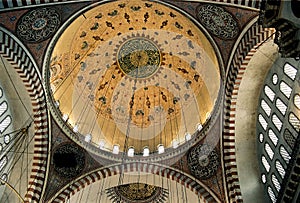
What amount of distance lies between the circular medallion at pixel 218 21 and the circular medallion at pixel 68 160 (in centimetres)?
598

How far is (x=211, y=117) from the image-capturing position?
38.5 feet

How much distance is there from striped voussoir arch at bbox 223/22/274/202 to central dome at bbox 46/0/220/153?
44.2 inches

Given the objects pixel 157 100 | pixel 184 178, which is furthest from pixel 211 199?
pixel 157 100

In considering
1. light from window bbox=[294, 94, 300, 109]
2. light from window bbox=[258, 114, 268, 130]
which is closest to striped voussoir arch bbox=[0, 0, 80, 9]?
light from window bbox=[294, 94, 300, 109]

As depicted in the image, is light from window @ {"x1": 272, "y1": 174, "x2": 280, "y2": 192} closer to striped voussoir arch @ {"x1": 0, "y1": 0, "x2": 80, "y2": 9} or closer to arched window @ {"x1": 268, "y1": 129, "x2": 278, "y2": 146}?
arched window @ {"x1": 268, "y1": 129, "x2": 278, "y2": 146}

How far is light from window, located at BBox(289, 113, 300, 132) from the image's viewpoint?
27.9ft

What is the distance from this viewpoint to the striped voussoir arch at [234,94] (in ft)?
30.1

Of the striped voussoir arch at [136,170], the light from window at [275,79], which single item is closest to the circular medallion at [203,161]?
the striped voussoir arch at [136,170]

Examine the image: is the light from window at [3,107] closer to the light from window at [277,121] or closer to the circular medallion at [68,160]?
the circular medallion at [68,160]

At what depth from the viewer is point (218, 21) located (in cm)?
1000

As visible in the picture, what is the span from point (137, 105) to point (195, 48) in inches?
144

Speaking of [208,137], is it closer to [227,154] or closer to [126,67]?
[227,154]

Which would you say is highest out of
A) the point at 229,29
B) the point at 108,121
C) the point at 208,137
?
the point at 108,121

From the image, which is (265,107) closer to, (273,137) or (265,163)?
(273,137)
